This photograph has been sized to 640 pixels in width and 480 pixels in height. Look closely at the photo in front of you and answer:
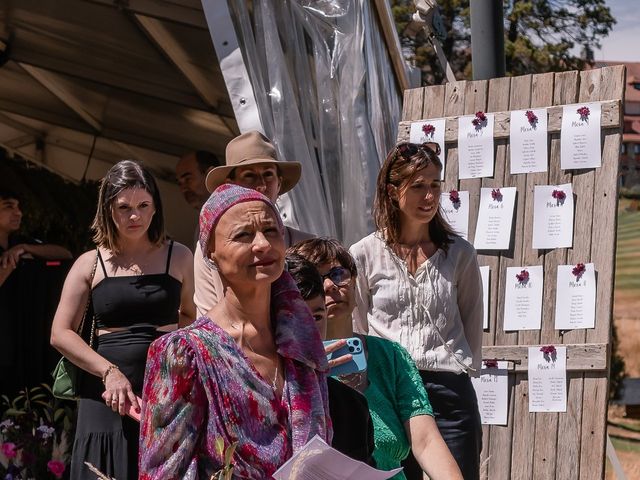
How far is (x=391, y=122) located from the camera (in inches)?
246

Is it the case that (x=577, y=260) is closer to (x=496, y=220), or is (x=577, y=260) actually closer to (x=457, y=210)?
(x=496, y=220)

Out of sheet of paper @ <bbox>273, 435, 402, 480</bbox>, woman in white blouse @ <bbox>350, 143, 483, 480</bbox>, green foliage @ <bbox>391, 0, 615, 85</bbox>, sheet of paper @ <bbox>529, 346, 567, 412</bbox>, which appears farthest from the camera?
green foliage @ <bbox>391, 0, 615, 85</bbox>

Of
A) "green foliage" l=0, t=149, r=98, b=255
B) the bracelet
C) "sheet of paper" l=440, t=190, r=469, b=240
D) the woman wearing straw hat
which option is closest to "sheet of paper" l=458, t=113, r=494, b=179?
"sheet of paper" l=440, t=190, r=469, b=240

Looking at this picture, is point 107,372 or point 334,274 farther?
point 107,372

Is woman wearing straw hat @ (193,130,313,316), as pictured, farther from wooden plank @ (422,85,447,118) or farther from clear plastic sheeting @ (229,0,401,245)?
wooden plank @ (422,85,447,118)

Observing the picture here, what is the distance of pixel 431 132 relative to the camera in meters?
5.77

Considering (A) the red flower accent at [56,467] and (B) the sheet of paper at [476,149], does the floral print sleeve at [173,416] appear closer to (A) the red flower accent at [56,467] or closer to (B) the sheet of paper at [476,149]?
(A) the red flower accent at [56,467]

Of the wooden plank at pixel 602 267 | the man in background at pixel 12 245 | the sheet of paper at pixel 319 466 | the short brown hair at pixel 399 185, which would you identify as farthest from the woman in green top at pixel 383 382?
the man in background at pixel 12 245

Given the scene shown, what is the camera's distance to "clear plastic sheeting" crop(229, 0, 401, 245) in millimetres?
5570

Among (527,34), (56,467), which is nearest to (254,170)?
(56,467)

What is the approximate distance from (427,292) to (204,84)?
3.79 meters

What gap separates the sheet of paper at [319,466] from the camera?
232 cm

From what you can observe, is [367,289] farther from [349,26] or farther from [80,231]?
[80,231]

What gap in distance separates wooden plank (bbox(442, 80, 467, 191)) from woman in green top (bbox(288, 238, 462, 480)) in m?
2.29
